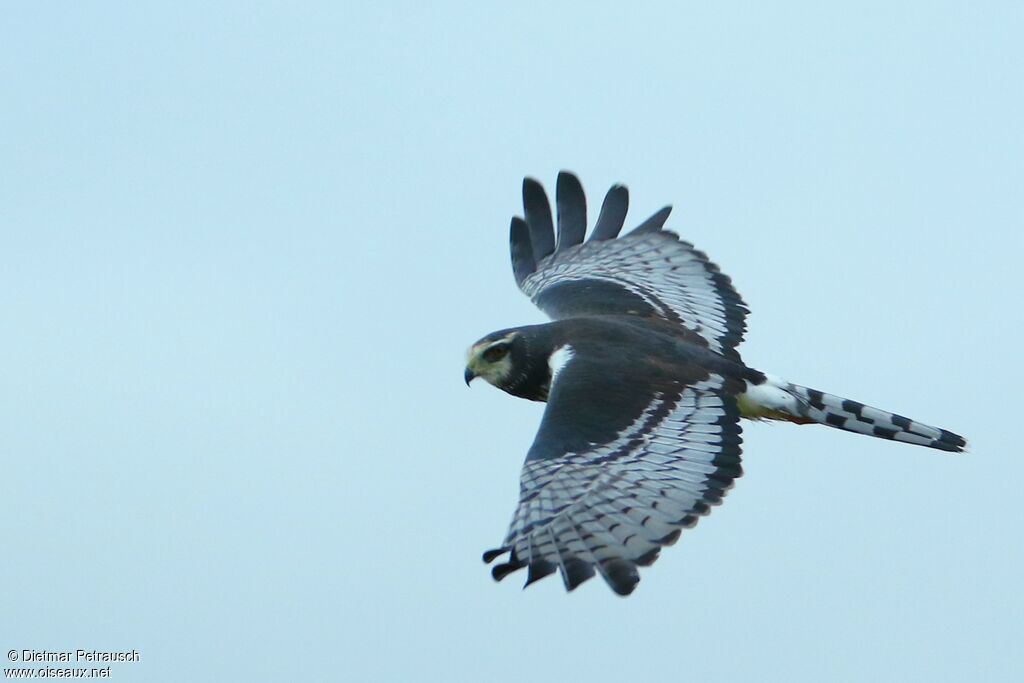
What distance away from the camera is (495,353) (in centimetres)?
1270

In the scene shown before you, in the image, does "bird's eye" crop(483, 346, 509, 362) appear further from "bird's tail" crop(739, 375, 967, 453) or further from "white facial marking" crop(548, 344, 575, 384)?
"bird's tail" crop(739, 375, 967, 453)

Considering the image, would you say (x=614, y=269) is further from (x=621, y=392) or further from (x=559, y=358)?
(x=621, y=392)

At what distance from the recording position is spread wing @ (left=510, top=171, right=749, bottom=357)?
1331cm

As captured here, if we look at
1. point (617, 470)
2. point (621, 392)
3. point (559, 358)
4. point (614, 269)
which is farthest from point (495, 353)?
point (617, 470)

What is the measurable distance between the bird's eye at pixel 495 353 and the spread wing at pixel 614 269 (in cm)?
97

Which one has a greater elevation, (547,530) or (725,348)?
(725,348)

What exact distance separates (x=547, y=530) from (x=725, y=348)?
332cm

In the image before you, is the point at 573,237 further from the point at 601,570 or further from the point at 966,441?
the point at 601,570

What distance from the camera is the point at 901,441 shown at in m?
12.2

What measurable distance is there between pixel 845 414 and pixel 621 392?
6.15 ft

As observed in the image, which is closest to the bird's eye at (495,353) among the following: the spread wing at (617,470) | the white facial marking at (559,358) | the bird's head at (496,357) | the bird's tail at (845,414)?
the bird's head at (496,357)

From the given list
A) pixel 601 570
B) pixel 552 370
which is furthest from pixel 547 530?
pixel 552 370

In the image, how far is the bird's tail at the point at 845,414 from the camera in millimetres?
12117

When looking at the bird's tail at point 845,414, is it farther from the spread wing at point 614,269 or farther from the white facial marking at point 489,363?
the white facial marking at point 489,363
